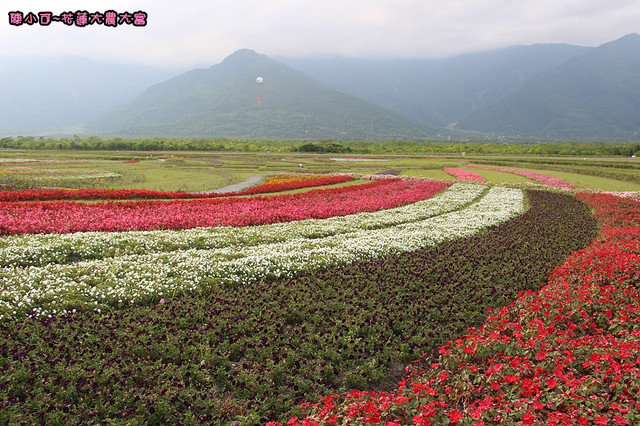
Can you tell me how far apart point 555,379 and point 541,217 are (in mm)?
17300

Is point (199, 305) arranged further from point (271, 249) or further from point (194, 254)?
point (271, 249)

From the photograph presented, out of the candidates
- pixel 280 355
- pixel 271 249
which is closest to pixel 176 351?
pixel 280 355

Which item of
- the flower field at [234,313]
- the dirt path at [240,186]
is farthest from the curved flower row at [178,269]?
the dirt path at [240,186]

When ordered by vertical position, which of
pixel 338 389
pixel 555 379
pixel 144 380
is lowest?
pixel 338 389

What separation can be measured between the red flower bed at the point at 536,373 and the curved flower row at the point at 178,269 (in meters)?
4.90

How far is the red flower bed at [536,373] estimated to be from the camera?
421cm

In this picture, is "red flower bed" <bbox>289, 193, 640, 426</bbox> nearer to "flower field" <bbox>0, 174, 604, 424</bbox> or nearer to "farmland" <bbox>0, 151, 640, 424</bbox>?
"farmland" <bbox>0, 151, 640, 424</bbox>

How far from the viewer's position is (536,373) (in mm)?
5031

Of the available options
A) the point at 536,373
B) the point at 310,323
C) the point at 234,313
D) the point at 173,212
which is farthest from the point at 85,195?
the point at 536,373

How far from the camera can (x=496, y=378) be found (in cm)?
504

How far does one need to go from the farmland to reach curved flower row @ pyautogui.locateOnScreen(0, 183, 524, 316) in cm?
5

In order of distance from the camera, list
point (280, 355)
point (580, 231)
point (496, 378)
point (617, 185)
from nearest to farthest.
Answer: point (496, 378)
point (280, 355)
point (580, 231)
point (617, 185)

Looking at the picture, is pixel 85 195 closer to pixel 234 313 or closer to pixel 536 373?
pixel 234 313

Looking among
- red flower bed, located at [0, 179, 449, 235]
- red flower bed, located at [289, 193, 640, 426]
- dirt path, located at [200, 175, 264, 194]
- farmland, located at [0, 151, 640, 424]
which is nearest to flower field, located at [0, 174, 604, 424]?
farmland, located at [0, 151, 640, 424]
